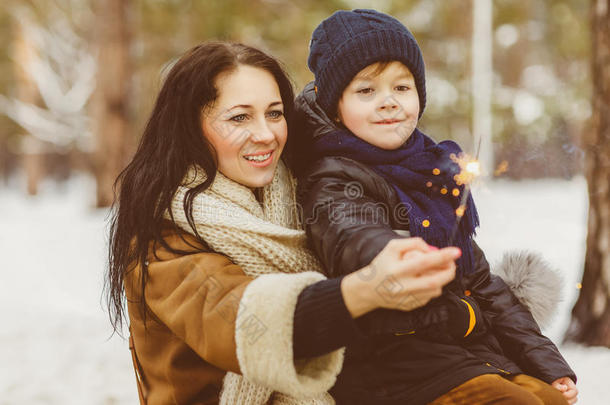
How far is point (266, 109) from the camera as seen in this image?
173 centimetres

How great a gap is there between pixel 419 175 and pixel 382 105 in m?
0.24

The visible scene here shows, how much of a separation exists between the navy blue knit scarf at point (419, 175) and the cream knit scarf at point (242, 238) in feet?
1.00

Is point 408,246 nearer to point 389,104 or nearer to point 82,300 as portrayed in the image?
point 389,104

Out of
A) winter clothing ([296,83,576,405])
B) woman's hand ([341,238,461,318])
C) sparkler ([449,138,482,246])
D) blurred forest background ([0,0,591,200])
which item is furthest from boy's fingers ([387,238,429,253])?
blurred forest background ([0,0,591,200])

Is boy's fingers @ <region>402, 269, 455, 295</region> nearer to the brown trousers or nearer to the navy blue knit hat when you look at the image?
the brown trousers

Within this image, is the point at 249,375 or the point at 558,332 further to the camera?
the point at 558,332

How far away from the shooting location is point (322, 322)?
1.27 meters

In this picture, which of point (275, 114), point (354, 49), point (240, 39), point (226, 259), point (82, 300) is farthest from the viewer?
point (240, 39)

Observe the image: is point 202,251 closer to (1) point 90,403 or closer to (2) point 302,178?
(2) point 302,178

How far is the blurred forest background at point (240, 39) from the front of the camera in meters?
9.85

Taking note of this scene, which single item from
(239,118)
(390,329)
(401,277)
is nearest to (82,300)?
(239,118)

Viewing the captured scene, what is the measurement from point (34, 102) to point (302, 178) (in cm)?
1976

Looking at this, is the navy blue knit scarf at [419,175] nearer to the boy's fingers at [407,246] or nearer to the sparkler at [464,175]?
the sparkler at [464,175]

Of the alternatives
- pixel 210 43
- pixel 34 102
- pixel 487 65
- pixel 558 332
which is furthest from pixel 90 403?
pixel 34 102
